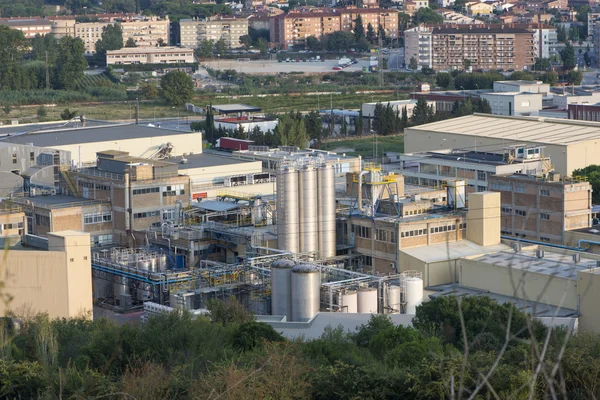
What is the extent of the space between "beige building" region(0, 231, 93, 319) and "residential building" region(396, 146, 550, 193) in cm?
372

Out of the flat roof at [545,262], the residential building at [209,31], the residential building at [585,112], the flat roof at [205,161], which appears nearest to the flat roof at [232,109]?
the residential building at [585,112]

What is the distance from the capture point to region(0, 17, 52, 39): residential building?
32.8 metres

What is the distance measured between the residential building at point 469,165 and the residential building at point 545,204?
0.42 metres

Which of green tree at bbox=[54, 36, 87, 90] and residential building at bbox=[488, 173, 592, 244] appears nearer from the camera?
residential building at bbox=[488, 173, 592, 244]

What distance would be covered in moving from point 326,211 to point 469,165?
3.11 metres

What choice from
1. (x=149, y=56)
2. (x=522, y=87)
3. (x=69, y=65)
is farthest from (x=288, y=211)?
(x=149, y=56)

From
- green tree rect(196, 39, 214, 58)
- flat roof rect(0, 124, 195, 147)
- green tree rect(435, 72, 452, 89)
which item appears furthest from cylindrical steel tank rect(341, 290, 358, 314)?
green tree rect(196, 39, 214, 58)

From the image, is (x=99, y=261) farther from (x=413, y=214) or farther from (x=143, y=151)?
(x=143, y=151)

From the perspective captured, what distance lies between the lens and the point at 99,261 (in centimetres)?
833

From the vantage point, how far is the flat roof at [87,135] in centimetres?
1162

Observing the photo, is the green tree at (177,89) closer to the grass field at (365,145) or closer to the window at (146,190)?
the grass field at (365,145)

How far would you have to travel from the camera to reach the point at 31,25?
1307 inches

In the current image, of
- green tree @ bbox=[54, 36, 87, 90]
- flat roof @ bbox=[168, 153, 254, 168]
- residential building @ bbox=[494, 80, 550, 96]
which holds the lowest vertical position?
flat roof @ bbox=[168, 153, 254, 168]

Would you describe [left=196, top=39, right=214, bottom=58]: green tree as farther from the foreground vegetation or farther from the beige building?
the foreground vegetation
